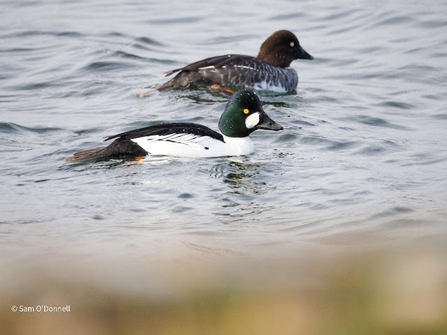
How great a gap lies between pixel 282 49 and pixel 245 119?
4.85m

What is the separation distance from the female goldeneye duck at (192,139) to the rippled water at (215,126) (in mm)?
157

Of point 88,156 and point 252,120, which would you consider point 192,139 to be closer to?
point 252,120

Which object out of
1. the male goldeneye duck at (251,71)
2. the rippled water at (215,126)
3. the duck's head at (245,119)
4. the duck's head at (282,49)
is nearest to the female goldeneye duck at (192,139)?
the duck's head at (245,119)

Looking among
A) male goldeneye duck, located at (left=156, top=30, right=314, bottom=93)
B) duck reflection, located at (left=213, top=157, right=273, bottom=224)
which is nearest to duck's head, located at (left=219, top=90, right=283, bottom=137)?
duck reflection, located at (left=213, top=157, right=273, bottom=224)

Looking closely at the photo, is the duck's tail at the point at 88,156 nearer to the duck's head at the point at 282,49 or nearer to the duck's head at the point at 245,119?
the duck's head at the point at 245,119

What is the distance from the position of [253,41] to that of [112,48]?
2.86m

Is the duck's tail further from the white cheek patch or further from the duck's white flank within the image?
the white cheek patch

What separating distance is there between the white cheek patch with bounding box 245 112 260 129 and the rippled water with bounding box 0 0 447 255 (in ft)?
1.24

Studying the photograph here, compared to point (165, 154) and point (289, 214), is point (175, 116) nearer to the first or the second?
point (165, 154)

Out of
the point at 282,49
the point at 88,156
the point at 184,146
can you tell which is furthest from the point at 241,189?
the point at 282,49

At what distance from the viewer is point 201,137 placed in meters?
9.60

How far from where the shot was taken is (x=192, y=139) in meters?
9.53

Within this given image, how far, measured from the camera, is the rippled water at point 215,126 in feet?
23.5

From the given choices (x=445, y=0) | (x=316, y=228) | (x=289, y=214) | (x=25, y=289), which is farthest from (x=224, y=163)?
(x=445, y=0)
